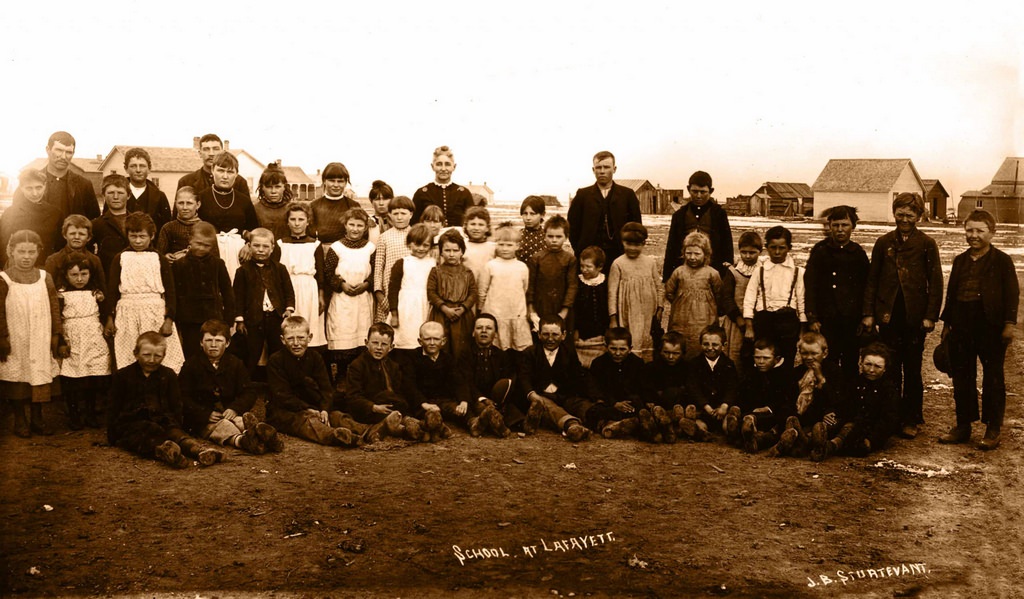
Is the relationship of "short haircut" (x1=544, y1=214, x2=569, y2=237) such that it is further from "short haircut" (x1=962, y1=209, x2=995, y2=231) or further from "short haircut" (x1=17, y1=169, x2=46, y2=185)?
"short haircut" (x1=17, y1=169, x2=46, y2=185)

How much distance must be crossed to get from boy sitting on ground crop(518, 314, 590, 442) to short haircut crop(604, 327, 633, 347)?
0.28 meters

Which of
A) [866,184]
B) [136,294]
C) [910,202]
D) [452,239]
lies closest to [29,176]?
[136,294]

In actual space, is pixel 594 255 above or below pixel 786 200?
below

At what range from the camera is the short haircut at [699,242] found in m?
6.25

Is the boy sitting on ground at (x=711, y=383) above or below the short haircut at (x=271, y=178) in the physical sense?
below

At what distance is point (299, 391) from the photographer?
5.72 m

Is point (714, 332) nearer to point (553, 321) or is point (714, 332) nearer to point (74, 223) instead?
point (553, 321)

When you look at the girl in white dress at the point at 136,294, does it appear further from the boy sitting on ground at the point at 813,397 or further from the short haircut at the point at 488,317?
the boy sitting on ground at the point at 813,397

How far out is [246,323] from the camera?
6.15 meters

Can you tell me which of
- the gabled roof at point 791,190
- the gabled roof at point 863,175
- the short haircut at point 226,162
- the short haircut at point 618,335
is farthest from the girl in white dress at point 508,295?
the gabled roof at point 791,190

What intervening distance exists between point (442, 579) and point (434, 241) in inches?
138

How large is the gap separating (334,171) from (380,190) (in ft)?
2.24

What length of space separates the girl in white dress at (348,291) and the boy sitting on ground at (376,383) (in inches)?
23.8

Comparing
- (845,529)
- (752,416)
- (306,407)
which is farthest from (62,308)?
(845,529)
